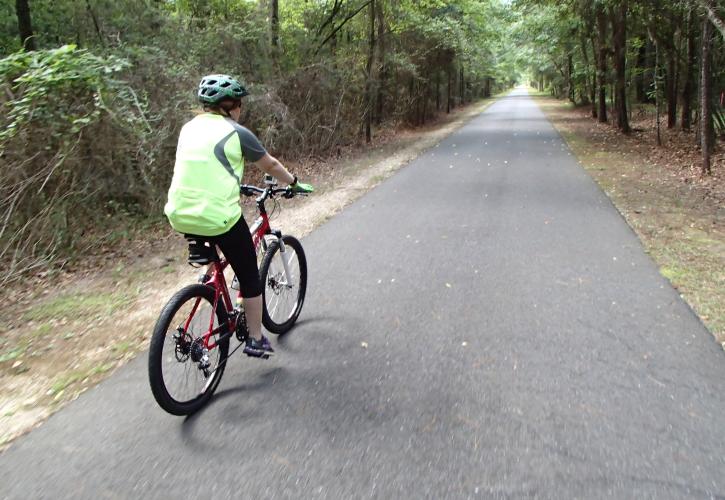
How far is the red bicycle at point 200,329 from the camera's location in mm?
3074

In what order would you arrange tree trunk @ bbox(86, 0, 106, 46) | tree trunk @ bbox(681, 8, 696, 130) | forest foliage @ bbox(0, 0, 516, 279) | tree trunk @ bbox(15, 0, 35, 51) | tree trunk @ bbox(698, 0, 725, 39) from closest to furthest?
forest foliage @ bbox(0, 0, 516, 279), tree trunk @ bbox(698, 0, 725, 39), tree trunk @ bbox(86, 0, 106, 46), tree trunk @ bbox(15, 0, 35, 51), tree trunk @ bbox(681, 8, 696, 130)

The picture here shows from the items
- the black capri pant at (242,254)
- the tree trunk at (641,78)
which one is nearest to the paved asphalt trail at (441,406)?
the black capri pant at (242,254)

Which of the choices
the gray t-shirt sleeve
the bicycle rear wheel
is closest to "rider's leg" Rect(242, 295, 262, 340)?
the bicycle rear wheel

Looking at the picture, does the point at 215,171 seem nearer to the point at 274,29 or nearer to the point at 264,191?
the point at 264,191

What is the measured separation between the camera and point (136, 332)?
472cm

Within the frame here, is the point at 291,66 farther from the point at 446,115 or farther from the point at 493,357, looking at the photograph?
the point at 446,115

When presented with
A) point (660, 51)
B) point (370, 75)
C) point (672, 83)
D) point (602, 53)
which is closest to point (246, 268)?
point (370, 75)

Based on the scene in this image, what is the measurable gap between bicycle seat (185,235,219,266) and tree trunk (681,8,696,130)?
15788mm

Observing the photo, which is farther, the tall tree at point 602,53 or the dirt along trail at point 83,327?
the tall tree at point 602,53

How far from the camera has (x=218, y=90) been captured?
3246 mm

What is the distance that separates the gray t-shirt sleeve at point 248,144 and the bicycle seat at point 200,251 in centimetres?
59

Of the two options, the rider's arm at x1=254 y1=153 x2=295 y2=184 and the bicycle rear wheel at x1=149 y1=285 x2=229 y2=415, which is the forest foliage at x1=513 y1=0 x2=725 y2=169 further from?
the bicycle rear wheel at x1=149 y1=285 x2=229 y2=415

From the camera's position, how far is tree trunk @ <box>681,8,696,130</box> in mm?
15438

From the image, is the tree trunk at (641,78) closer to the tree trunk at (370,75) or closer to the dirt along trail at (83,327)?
the tree trunk at (370,75)
